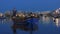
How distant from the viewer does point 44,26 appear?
9367mm

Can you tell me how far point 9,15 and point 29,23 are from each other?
1.01ft

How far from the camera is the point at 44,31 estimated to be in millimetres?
9367

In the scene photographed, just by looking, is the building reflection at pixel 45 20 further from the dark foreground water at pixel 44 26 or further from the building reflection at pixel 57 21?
the building reflection at pixel 57 21

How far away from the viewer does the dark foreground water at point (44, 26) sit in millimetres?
9359

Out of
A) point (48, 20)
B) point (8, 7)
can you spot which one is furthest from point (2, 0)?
point (48, 20)

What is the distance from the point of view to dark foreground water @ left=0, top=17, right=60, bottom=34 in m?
9.36

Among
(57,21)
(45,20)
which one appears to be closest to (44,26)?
(45,20)

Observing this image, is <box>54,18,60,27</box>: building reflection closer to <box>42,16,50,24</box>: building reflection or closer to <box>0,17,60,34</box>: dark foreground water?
<box>0,17,60,34</box>: dark foreground water

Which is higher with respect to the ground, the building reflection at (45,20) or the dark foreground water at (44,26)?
the building reflection at (45,20)

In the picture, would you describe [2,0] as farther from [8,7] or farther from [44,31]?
[44,31]

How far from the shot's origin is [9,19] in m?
9.39

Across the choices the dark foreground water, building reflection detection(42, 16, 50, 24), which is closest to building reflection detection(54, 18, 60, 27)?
the dark foreground water

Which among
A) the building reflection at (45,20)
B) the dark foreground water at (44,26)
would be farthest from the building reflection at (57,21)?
the building reflection at (45,20)

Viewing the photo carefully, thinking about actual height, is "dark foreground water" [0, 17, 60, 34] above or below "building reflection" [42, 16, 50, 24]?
below
